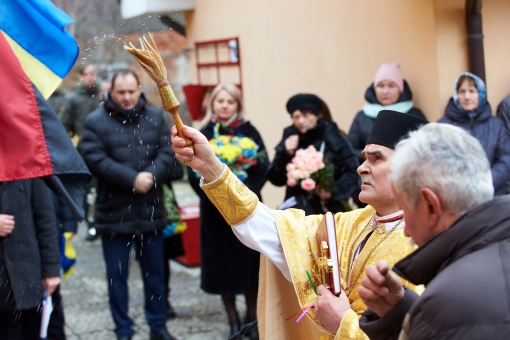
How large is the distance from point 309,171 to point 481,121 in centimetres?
142

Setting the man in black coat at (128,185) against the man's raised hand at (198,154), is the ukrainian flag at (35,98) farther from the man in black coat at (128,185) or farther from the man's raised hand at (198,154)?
the man's raised hand at (198,154)

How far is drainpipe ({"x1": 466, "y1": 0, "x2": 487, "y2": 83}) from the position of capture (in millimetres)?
5961

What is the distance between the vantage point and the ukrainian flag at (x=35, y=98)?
4.21 metres

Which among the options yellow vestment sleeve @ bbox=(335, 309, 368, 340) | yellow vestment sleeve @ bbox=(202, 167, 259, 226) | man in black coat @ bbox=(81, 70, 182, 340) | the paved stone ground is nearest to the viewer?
yellow vestment sleeve @ bbox=(335, 309, 368, 340)

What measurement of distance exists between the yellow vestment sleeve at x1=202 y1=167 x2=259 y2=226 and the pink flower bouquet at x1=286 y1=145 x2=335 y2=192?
2.45 metres

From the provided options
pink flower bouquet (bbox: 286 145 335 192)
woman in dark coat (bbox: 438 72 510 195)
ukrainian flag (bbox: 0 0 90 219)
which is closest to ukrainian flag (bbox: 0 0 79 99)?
ukrainian flag (bbox: 0 0 90 219)

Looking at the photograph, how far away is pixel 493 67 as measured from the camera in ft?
20.7

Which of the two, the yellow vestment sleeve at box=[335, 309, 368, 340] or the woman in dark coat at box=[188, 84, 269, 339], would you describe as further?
the woman in dark coat at box=[188, 84, 269, 339]

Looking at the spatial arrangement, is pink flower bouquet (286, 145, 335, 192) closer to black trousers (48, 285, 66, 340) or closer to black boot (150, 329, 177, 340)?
black boot (150, 329, 177, 340)

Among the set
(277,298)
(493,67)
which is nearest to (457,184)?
(277,298)

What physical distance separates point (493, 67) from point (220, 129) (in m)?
2.44

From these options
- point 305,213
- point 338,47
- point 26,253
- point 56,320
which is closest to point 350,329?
point 26,253

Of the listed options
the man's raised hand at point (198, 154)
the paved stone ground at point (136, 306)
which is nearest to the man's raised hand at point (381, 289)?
the man's raised hand at point (198, 154)

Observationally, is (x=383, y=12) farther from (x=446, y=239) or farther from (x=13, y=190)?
(x=446, y=239)
